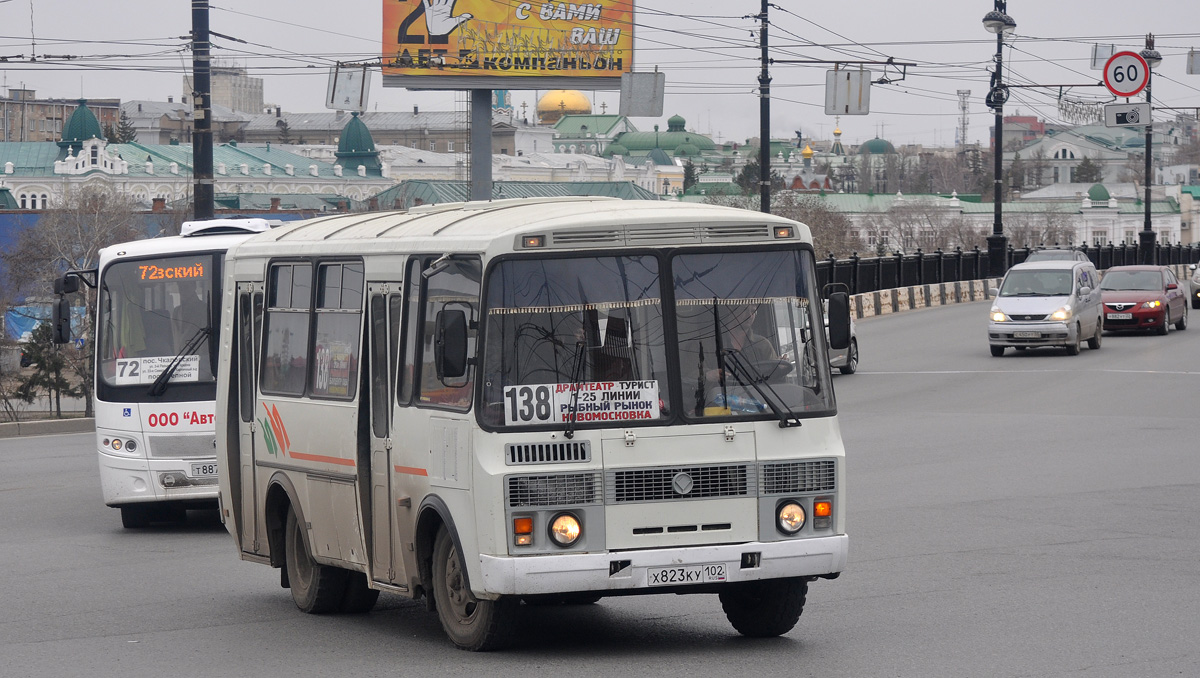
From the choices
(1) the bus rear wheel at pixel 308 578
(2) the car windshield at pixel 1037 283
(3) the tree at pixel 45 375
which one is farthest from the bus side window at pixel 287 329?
(3) the tree at pixel 45 375

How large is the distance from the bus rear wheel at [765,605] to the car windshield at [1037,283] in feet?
74.0

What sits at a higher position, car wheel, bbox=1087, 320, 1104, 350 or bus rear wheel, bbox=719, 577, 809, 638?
bus rear wheel, bbox=719, 577, 809, 638

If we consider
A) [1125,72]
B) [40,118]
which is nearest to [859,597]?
[1125,72]

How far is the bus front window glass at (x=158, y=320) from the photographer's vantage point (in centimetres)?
1402

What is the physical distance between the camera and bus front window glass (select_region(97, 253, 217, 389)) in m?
14.0

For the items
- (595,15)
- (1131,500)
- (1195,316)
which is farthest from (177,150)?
(1131,500)

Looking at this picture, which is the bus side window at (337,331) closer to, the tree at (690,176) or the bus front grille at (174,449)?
the bus front grille at (174,449)

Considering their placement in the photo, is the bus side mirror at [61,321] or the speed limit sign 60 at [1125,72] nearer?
the bus side mirror at [61,321]

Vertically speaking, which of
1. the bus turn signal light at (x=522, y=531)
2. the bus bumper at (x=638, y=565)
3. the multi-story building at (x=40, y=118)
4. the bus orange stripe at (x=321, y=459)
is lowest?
the bus bumper at (x=638, y=565)

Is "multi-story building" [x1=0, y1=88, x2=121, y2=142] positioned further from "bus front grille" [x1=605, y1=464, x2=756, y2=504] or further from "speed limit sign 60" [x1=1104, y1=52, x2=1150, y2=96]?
"bus front grille" [x1=605, y1=464, x2=756, y2=504]

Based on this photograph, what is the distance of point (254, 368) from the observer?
10.1m

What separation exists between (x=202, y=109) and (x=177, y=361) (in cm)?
883

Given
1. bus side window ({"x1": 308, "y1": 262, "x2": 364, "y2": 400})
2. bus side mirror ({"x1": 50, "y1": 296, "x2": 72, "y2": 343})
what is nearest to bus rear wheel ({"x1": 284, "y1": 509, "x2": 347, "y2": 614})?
bus side window ({"x1": 308, "y1": 262, "x2": 364, "y2": 400})

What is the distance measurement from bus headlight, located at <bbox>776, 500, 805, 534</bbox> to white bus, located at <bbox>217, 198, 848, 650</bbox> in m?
0.01
